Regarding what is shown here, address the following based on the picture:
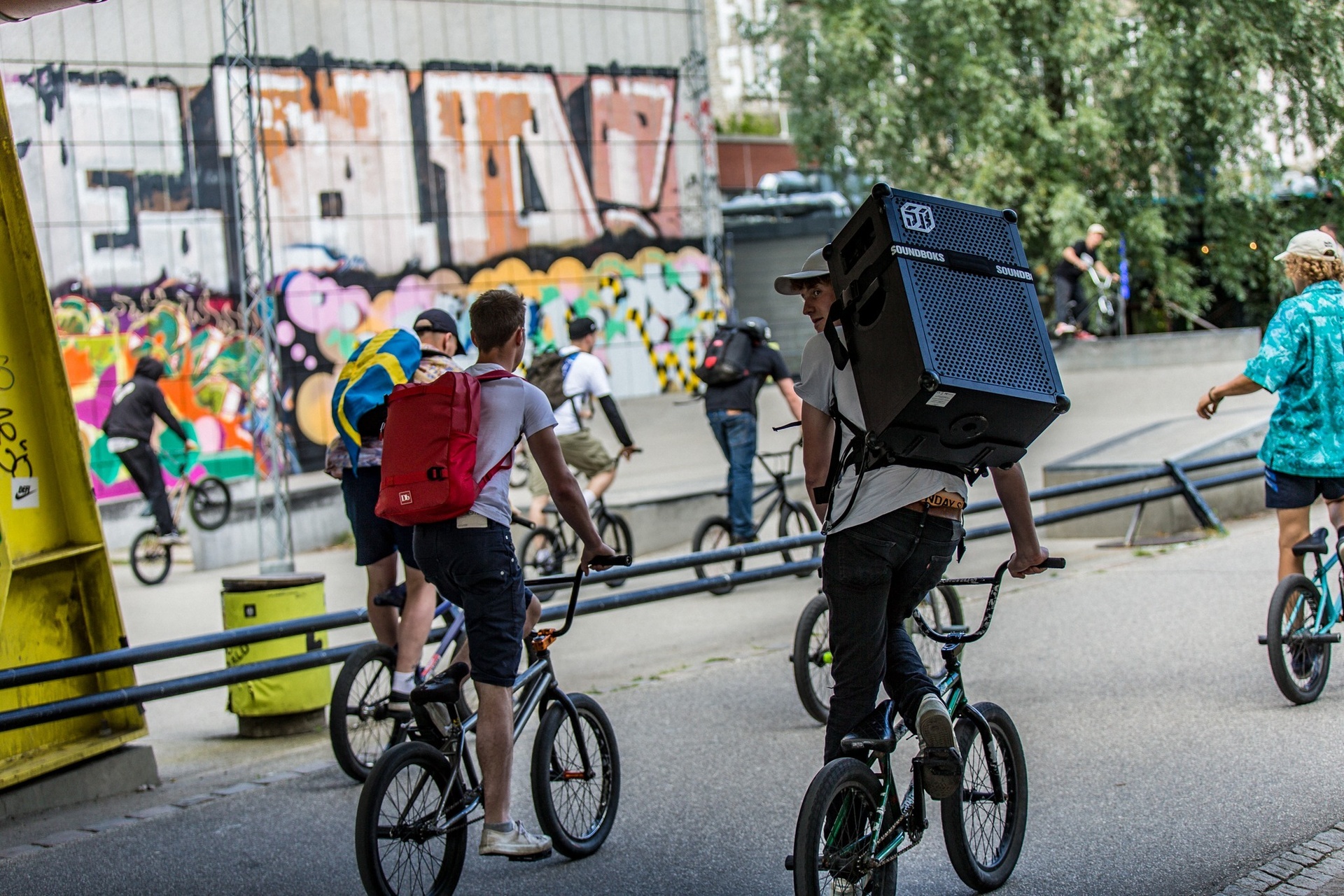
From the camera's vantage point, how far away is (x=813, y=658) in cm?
659

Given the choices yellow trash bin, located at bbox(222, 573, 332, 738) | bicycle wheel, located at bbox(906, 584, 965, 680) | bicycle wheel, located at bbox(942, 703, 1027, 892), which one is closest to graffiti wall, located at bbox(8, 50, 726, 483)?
yellow trash bin, located at bbox(222, 573, 332, 738)

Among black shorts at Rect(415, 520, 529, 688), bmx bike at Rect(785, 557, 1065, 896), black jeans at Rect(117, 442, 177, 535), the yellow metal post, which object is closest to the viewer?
bmx bike at Rect(785, 557, 1065, 896)

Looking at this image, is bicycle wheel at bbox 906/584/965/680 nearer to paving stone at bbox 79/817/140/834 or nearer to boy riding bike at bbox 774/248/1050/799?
boy riding bike at bbox 774/248/1050/799

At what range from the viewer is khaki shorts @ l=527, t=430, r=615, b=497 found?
11.0m

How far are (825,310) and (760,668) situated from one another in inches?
153

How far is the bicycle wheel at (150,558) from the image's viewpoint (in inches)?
556

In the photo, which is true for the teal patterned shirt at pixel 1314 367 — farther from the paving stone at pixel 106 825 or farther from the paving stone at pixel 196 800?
the paving stone at pixel 106 825

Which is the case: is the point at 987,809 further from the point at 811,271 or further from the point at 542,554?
the point at 542,554

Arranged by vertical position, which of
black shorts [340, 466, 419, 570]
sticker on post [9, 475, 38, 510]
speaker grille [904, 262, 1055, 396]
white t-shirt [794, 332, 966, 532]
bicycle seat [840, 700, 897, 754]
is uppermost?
speaker grille [904, 262, 1055, 396]

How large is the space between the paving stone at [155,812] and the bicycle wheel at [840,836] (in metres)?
3.27

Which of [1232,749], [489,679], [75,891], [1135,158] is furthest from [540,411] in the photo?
[1135,158]

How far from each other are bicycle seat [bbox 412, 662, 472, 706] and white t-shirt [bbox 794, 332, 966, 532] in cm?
140

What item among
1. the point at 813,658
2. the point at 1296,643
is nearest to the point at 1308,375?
the point at 1296,643

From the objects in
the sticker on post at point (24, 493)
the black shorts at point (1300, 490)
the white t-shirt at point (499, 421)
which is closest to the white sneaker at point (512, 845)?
the white t-shirt at point (499, 421)
